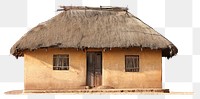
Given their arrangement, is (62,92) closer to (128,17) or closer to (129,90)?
(129,90)

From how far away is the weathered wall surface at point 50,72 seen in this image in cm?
3712

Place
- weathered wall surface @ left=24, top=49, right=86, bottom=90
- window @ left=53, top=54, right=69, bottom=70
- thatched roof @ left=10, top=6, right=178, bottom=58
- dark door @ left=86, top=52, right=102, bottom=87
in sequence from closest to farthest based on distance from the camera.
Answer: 1. thatched roof @ left=10, top=6, right=178, bottom=58
2. weathered wall surface @ left=24, top=49, right=86, bottom=90
3. window @ left=53, top=54, right=69, bottom=70
4. dark door @ left=86, top=52, right=102, bottom=87

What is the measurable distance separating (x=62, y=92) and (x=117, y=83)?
10.3ft

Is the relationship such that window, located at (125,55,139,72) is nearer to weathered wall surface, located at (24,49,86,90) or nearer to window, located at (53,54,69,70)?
weathered wall surface, located at (24,49,86,90)

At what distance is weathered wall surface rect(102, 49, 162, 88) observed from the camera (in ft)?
122

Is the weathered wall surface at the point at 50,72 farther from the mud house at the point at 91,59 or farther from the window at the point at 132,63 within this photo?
the window at the point at 132,63

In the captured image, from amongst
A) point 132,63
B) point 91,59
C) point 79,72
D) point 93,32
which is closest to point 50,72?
point 79,72

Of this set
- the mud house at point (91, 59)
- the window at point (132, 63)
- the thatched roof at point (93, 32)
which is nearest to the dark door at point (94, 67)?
the mud house at point (91, 59)

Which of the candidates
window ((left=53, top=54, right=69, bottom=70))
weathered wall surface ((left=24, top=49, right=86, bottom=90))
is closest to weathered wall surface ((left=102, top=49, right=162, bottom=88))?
weathered wall surface ((left=24, top=49, right=86, bottom=90))

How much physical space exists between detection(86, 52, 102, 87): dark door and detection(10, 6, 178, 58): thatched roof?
110cm

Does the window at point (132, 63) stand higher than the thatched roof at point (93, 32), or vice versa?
the thatched roof at point (93, 32)

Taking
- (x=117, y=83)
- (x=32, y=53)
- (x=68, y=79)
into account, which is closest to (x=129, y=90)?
(x=117, y=83)

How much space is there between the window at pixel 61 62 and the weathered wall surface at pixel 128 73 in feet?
7.05

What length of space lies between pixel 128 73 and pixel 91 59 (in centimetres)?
225
